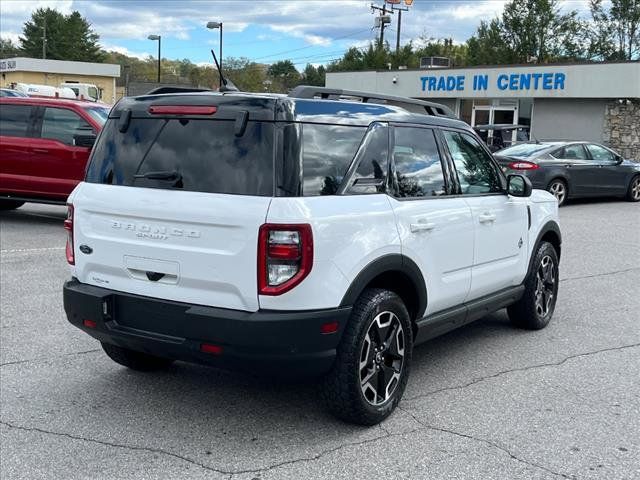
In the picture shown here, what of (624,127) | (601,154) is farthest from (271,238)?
(624,127)

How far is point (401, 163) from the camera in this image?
459 centimetres

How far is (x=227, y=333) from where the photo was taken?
146 inches

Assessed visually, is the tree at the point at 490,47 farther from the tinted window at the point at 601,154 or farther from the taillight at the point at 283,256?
the taillight at the point at 283,256

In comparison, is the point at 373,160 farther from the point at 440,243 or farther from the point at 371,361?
the point at 371,361

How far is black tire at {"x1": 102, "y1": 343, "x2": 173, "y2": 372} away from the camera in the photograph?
4.89 m

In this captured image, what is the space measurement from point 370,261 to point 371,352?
1.80 feet

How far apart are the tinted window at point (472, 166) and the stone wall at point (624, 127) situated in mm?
23416

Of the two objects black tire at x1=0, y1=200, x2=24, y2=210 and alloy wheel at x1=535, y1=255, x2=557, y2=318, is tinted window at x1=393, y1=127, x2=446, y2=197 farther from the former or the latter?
A: black tire at x1=0, y1=200, x2=24, y2=210

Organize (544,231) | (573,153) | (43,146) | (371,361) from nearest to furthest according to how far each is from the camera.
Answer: (371,361), (544,231), (43,146), (573,153)

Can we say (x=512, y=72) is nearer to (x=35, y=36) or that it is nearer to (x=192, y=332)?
(x=192, y=332)

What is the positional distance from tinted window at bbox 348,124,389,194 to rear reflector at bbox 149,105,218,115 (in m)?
0.89

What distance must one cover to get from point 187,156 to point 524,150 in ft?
45.0

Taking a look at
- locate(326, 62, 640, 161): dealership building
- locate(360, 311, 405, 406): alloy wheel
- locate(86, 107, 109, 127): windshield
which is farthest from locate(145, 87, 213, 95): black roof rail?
locate(326, 62, 640, 161): dealership building

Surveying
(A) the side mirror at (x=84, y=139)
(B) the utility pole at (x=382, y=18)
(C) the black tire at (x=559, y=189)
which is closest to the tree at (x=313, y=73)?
(B) the utility pole at (x=382, y=18)
